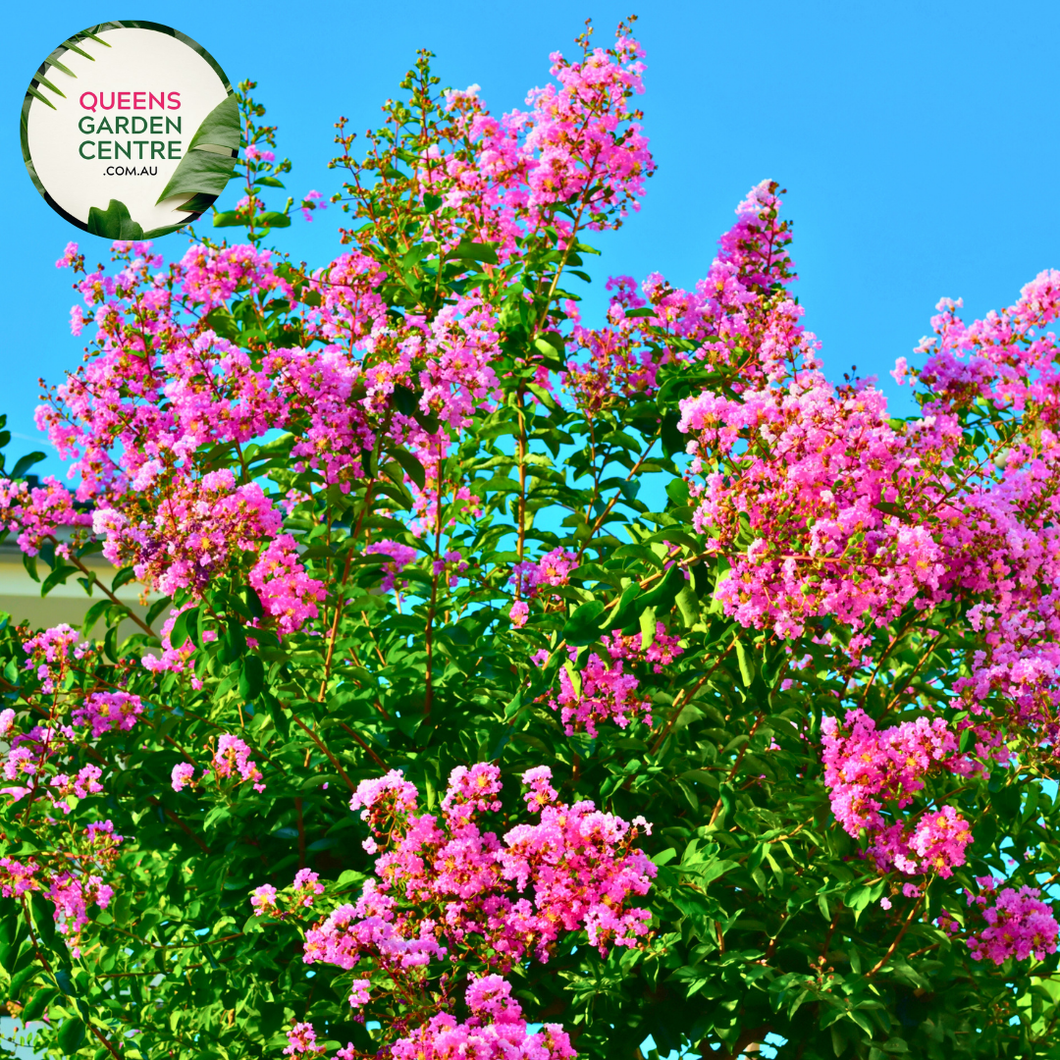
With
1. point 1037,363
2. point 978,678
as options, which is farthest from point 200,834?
point 1037,363

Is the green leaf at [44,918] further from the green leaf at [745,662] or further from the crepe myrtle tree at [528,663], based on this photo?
the green leaf at [745,662]

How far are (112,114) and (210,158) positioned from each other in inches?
Answer: 84.9

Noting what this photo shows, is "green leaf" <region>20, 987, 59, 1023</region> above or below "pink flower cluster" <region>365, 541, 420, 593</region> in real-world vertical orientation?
below

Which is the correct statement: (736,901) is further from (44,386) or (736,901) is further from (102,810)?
A: (44,386)

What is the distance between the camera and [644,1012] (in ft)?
13.5

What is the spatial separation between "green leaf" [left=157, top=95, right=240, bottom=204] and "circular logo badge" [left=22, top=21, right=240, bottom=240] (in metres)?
0.75

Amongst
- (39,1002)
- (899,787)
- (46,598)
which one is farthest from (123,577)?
(46,598)

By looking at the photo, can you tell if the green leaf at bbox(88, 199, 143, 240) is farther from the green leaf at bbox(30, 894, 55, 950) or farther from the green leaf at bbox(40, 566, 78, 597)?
the green leaf at bbox(30, 894, 55, 950)

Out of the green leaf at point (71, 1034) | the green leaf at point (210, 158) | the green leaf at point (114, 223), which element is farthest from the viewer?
the green leaf at point (114, 223)

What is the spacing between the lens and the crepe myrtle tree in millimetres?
3434

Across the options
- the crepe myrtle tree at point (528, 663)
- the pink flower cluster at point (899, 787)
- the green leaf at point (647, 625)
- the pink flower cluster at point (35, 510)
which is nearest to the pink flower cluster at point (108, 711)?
the crepe myrtle tree at point (528, 663)

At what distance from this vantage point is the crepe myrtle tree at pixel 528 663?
3.43 metres

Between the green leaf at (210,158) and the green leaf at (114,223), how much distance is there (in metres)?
0.42

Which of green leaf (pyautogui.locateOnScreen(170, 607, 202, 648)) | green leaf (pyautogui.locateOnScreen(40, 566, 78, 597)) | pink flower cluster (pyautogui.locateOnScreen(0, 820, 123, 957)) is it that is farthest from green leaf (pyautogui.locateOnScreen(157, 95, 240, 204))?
pink flower cluster (pyautogui.locateOnScreen(0, 820, 123, 957))
